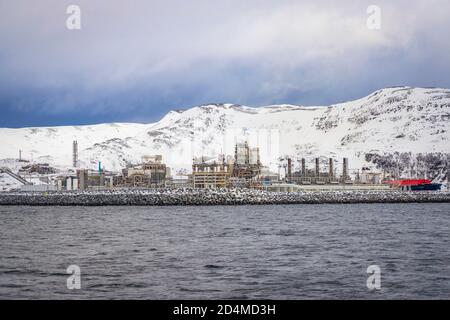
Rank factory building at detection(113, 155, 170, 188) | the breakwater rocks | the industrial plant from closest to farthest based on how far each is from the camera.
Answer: the breakwater rocks, the industrial plant, factory building at detection(113, 155, 170, 188)

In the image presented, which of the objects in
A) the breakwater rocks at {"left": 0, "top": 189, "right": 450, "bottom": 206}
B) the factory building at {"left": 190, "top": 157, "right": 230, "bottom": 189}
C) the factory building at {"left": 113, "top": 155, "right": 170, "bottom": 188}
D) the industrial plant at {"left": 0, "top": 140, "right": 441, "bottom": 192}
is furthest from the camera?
the factory building at {"left": 113, "top": 155, "right": 170, "bottom": 188}

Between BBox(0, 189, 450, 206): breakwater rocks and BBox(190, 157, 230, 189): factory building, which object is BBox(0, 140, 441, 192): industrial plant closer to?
BBox(190, 157, 230, 189): factory building

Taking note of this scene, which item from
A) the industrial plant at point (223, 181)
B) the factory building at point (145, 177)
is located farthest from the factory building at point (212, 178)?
the factory building at point (145, 177)

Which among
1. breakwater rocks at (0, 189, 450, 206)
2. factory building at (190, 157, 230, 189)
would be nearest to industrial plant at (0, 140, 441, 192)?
factory building at (190, 157, 230, 189)

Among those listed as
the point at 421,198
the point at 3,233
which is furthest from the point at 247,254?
the point at 421,198

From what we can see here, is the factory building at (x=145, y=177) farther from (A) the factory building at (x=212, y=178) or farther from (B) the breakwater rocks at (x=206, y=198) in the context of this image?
(B) the breakwater rocks at (x=206, y=198)

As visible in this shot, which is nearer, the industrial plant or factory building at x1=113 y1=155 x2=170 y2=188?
the industrial plant

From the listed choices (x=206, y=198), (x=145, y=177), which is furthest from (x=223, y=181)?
(x=206, y=198)

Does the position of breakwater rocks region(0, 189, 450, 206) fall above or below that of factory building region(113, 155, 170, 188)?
below

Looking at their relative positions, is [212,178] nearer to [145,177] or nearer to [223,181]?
[223,181]

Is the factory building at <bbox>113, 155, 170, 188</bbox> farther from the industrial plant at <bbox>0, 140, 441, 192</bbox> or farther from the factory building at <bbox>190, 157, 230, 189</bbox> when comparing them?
the factory building at <bbox>190, 157, 230, 189</bbox>

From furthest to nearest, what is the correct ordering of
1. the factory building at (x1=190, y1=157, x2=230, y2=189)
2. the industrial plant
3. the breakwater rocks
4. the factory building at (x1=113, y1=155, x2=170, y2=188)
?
the factory building at (x1=113, y1=155, x2=170, y2=188)
the factory building at (x1=190, y1=157, x2=230, y2=189)
the industrial plant
the breakwater rocks
